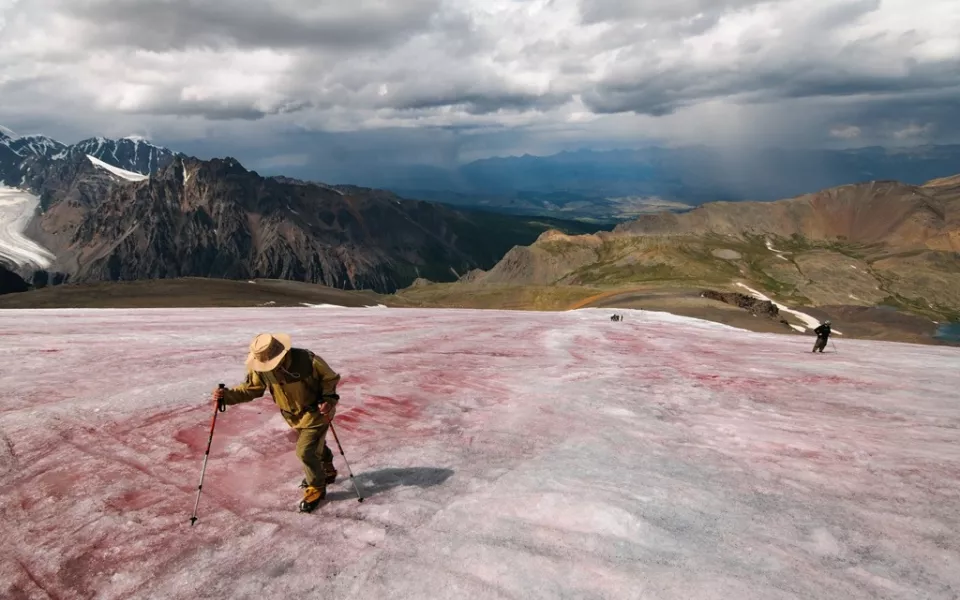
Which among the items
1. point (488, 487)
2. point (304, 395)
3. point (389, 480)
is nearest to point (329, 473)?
point (389, 480)

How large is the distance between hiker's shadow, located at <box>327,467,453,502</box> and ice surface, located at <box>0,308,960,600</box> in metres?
0.06

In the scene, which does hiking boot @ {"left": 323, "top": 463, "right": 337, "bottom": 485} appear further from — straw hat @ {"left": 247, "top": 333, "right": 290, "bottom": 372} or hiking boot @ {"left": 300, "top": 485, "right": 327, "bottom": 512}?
straw hat @ {"left": 247, "top": 333, "right": 290, "bottom": 372}

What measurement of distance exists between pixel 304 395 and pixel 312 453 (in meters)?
1.03

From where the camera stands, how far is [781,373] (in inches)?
930

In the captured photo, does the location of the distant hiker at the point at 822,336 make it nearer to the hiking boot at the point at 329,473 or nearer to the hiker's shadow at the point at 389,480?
the hiker's shadow at the point at 389,480

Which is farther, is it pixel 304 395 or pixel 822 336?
pixel 822 336

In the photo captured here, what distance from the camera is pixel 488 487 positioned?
36.3 ft

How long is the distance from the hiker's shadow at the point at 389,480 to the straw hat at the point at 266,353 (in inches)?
114

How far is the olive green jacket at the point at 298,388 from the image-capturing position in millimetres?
9781

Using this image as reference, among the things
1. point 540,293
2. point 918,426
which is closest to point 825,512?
point 918,426

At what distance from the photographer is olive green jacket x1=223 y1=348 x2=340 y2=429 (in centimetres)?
978

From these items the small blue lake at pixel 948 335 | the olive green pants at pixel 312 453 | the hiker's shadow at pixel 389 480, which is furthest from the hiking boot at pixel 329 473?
the small blue lake at pixel 948 335

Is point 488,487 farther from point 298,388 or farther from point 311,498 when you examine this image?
point 298,388

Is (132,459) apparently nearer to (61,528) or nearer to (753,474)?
(61,528)
